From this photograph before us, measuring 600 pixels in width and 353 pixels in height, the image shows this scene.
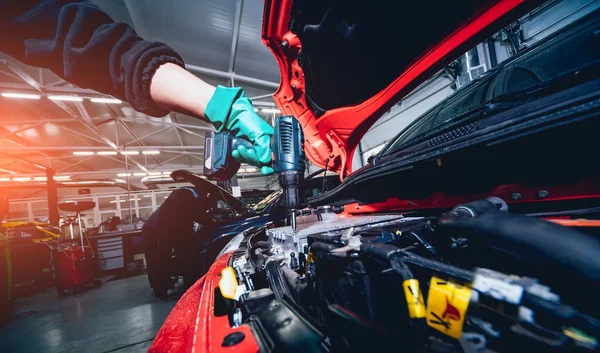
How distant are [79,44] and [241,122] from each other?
1.07 metres

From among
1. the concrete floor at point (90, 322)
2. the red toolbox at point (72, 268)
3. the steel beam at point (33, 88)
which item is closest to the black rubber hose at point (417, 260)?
the concrete floor at point (90, 322)

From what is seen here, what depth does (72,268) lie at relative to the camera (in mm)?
3686

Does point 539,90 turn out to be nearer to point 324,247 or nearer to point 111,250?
point 324,247

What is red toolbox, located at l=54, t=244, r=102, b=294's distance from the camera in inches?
145

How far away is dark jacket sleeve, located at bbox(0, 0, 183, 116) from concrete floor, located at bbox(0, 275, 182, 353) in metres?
1.93

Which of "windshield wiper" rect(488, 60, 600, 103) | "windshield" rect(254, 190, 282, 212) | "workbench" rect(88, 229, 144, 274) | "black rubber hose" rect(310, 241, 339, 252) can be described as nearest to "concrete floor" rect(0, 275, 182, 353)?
"workbench" rect(88, 229, 144, 274)

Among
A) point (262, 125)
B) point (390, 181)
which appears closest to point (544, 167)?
point (390, 181)

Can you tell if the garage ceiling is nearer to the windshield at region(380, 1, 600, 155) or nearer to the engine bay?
the windshield at region(380, 1, 600, 155)

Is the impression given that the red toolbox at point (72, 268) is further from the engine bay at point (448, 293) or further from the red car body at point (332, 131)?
the engine bay at point (448, 293)

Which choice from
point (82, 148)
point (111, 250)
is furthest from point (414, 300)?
point (82, 148)

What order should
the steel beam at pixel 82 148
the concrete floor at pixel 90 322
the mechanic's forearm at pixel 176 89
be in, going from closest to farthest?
the mechanic's forearm at pixel 176 89 → the concrete floor at pixel 90 322 → the steel beam at pixel 82 148

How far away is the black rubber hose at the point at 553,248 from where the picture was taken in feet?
0.93

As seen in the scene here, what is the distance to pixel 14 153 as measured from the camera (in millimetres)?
9305

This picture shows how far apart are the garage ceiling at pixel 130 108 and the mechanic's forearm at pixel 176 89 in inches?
156
